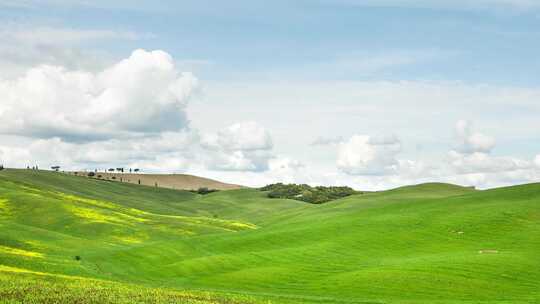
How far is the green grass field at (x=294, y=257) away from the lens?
5359cm

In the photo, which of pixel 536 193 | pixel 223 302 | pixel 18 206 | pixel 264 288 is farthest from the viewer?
pixel 18 206

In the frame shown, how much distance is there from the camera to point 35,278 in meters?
51.1

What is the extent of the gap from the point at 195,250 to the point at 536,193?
6285 centimetres

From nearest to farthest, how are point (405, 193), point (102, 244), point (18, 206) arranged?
point (102, 244) < point (18, 206) < point (405, 193)

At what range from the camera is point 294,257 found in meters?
81.4

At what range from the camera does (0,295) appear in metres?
38.8

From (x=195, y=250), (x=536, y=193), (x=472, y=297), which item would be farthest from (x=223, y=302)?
(x=536, y=193)

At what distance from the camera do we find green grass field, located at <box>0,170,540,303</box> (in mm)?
53594

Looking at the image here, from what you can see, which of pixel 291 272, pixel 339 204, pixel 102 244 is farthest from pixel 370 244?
pixel 339 204

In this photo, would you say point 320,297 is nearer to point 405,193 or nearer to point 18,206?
point 18,206

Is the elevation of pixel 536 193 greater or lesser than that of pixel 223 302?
greater

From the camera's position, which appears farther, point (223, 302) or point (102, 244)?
point (102, 244)

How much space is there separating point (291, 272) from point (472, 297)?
68.0ft

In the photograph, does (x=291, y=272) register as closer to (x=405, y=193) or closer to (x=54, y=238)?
(x=54, y=238)
